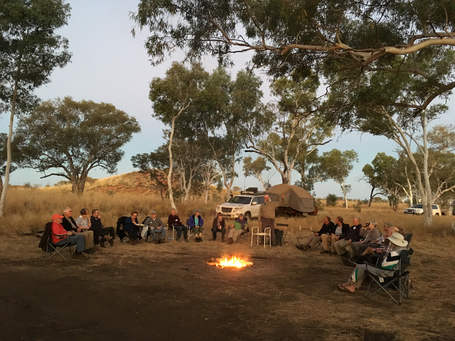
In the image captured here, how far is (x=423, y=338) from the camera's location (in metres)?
4.16

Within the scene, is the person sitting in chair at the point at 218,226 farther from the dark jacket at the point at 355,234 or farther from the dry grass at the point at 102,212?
the dark jacket at the point at 355,234

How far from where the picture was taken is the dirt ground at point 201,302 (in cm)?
421

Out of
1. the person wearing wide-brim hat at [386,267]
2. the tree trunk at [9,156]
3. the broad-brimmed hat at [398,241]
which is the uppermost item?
the tree trunk at [9,156]

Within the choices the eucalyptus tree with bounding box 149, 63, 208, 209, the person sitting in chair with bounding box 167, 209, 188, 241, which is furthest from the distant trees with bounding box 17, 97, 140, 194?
the person sitting in chair with bounding box 167, 209, 188, 241

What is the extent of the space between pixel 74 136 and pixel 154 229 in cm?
2240

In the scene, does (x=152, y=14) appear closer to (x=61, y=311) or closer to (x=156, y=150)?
(x=61, y=311)

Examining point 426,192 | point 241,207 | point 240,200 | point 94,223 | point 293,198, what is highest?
point 426,192

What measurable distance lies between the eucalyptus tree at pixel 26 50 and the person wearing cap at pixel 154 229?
657 centimetres

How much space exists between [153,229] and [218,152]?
73.7 ft

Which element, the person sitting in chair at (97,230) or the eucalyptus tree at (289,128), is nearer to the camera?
the person sitting in chair at (97,230)

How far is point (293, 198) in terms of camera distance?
910 inches

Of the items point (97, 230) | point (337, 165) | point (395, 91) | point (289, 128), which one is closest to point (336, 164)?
point (337, 165)

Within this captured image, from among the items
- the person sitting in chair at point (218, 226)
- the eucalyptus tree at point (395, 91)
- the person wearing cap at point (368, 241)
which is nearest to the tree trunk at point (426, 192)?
the eucalyptus tree at point (395, 91)

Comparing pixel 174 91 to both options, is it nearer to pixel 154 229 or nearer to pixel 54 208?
pixel 54 208
